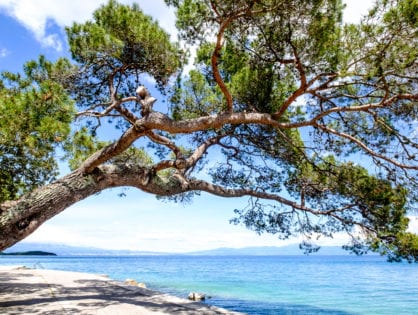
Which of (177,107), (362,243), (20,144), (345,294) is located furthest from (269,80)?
(345,294)

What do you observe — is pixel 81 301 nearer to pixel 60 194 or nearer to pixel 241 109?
pixel 60 194

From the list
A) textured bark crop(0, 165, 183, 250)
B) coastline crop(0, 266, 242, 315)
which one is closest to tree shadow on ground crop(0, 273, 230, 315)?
coastline crop(0, 266, 242, 315)

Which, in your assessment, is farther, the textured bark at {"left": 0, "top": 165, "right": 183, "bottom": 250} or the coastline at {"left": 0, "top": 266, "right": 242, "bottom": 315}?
the coastline at {"left": 0, "top": 266, "right": 242, "bottom": 315}

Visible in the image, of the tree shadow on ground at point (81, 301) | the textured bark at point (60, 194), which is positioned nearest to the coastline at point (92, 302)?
the tree shadow on ground at point (81, 301)

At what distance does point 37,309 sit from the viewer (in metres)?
4.57

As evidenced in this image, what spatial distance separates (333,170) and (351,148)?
498mm

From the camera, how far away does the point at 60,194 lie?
425 centimetres

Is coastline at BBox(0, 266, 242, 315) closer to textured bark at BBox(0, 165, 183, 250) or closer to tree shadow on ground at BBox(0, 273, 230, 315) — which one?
tree shadow on ground at BBox(0, 273, 230, 315)

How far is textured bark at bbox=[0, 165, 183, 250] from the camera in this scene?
3.96 meters

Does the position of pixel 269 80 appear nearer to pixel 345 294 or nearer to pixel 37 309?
pixel 37 309

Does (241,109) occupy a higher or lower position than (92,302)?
higher

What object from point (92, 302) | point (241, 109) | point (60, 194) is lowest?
point (92, 302)

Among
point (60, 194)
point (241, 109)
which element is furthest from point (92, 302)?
point (241, 109)

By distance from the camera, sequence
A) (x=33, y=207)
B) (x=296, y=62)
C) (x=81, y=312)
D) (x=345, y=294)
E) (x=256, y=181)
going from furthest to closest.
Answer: (x=345, y=294), (x=256, y=181), (x=296, y=62), (x=81, y=312), (x=33, y=207)
